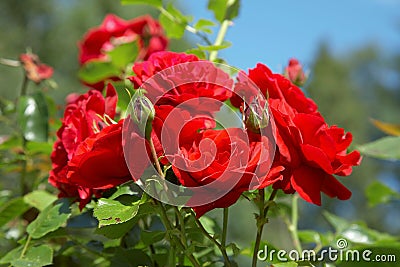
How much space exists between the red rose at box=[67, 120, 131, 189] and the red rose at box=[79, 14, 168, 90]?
0.48 m

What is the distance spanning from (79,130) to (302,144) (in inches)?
6.7

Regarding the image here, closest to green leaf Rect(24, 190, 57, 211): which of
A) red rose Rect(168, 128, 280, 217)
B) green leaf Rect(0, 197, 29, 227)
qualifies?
green leaf Rect(0, 197, 29, 227)

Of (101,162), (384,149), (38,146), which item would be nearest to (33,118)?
(38,146)

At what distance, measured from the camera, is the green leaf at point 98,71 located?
2.64 ft

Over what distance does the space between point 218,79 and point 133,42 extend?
35 cm

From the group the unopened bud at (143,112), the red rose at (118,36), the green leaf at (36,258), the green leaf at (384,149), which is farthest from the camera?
the red rose at (118,36)

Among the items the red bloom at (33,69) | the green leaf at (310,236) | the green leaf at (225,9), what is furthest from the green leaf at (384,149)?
the red bloom at (33,69)

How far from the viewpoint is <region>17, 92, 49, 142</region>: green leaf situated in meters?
0.66

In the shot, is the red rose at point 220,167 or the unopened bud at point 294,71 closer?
the red rose at point 220,167

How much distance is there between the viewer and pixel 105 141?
1.27 ft

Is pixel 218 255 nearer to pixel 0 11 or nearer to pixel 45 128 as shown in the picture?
pixel 45 128

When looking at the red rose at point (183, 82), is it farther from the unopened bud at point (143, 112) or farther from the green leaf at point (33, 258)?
the green leaf at point (33, 258)

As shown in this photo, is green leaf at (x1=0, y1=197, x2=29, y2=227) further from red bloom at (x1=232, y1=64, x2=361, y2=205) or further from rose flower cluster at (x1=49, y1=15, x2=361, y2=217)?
red bloom at (x1=232, y1=64, x2=361, y2=205)

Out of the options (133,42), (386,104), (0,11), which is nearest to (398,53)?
(386,104)
